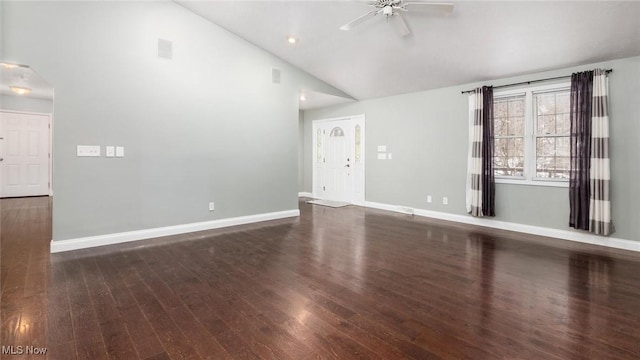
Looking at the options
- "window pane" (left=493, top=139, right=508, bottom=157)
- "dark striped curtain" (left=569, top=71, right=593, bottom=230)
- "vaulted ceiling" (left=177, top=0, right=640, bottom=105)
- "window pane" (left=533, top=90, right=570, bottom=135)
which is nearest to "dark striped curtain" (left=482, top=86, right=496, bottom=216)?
"window pane" (left=493, top=139, right=508, bottom=157)

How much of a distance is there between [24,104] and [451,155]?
1018 cm

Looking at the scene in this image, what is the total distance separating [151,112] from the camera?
14.3 feet

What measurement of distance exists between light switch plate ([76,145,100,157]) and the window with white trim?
589 cm

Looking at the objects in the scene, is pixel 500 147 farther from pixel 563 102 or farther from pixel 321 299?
pixel 321 299

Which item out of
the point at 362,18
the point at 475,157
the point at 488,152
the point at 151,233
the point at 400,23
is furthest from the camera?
A: the point at 475,157

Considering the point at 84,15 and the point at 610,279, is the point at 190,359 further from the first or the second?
the point at 84,15

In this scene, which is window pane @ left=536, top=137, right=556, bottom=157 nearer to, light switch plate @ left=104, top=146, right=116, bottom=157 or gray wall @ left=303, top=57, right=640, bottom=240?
gray wall @ left=303, top=57, right=640, bottom=240

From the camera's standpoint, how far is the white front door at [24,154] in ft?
25.2

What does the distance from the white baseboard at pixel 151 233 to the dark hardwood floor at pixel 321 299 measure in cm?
20

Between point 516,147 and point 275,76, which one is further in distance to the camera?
point 275,76

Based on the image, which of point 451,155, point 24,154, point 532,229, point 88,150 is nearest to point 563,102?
point 451,155

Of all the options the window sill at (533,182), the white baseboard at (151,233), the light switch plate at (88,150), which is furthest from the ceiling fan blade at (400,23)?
the light switch plate at (88,150)

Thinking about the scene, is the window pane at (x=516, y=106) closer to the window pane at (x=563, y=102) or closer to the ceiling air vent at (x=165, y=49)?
the window pane at (x=563, y=102)

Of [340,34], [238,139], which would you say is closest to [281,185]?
→ [238,139]
